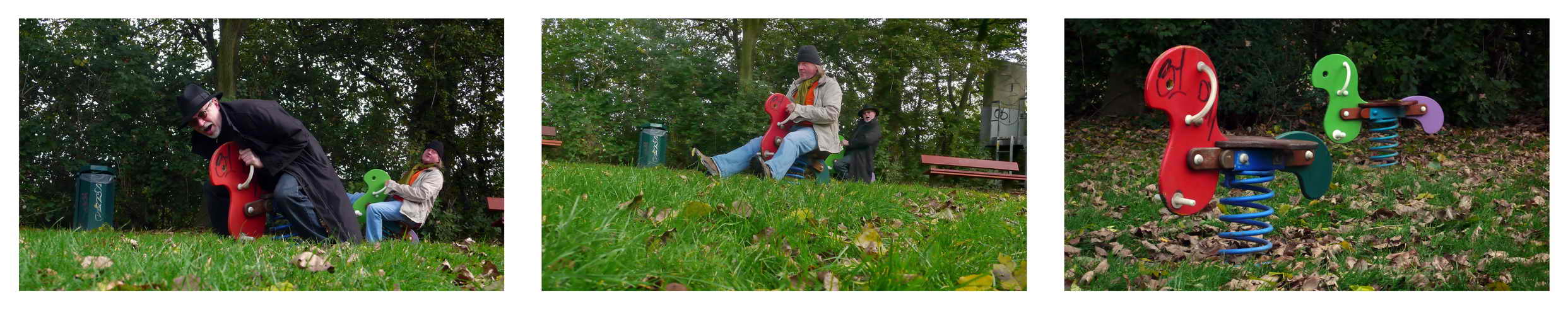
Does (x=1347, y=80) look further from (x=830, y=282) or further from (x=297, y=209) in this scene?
(x=297, y=209)

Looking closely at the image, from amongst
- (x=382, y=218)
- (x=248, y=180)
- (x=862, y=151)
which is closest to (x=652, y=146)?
(x=862, y=151)

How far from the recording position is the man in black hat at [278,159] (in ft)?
12.1

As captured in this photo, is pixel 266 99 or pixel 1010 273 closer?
pixel 1010 273

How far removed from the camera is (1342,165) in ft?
18.4

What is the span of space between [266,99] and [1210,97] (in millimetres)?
5674

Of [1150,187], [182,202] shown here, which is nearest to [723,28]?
[1150,187]

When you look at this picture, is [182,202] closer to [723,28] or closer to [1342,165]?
[723,28]

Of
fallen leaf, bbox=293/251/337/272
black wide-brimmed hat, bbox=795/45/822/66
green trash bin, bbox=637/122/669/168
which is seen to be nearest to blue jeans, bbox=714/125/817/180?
black wide-brimmed hat, bbox=795/45/822/66

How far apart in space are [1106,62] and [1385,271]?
527 centimetres

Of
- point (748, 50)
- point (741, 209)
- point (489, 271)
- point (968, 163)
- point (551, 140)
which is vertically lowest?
point (489, 271)

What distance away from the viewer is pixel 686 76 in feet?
19.3

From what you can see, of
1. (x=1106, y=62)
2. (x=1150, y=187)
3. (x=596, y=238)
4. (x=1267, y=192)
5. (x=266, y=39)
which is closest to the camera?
(x=596, y=238)

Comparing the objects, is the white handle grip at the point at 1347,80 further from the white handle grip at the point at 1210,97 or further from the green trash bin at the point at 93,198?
the green trash bin at the point at 93,198

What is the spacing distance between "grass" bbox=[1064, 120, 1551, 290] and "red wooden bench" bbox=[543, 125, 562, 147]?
9.96 ft
